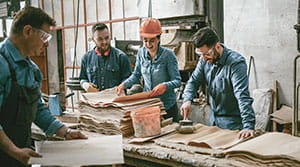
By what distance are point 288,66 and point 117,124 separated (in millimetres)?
2624

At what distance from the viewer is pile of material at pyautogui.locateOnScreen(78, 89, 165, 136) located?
100 inches

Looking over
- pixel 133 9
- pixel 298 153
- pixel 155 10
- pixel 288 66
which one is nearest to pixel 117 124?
pixel 298 153

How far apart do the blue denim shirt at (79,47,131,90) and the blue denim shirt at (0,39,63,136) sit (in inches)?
63.2

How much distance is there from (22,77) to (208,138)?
121 centimetres

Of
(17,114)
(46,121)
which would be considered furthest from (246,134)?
(17,114)

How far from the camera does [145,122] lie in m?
2.42

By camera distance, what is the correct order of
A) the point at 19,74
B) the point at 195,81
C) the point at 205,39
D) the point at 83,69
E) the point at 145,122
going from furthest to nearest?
1. the point at 83,69
2. the point at 195,81
3. the point at 205,39
4. the point at 145,122
5. the point at 19,74

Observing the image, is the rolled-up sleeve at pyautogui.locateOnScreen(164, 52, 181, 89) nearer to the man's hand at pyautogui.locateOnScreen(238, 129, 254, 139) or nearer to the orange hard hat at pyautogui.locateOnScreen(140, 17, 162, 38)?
the orange hard hat at pyautogui.locateOnScreen(140, 17, 162, 38)

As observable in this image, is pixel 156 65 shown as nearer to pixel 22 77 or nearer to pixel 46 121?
pixel 46 121

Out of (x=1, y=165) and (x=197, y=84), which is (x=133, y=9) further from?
(x=1, y=165)

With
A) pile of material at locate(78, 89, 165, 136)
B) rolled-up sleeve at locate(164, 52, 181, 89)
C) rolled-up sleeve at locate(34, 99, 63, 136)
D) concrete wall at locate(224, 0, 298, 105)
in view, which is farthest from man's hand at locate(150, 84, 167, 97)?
concrete wall at locate(224, 0, 298, 105)

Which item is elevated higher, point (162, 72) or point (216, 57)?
point (216, 57)

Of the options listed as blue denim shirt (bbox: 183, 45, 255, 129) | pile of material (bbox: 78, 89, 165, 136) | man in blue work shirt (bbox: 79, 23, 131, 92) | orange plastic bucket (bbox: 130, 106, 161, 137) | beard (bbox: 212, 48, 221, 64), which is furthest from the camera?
man in blue work shirt (bbox: 79, 23, 131, 92)

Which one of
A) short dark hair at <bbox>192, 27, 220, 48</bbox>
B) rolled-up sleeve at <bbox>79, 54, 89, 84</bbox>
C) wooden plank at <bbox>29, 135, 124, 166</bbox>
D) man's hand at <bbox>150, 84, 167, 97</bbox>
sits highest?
short dark hair at <bbox>192, 27, 220, 48</bbox>
